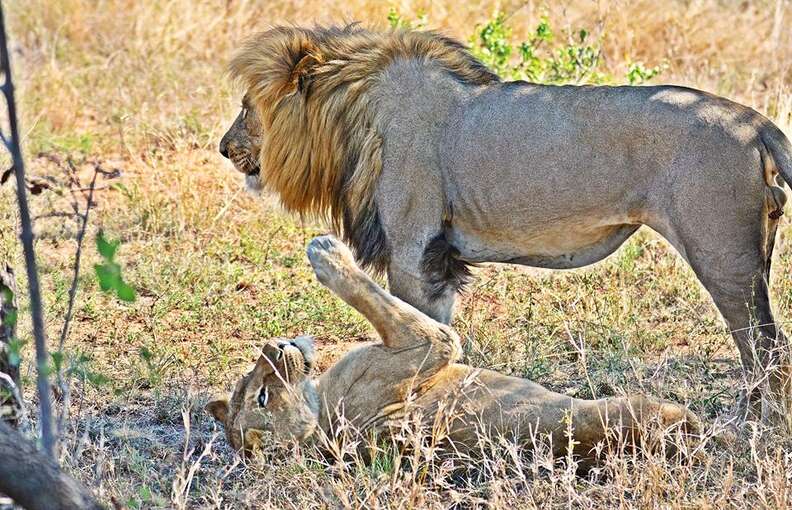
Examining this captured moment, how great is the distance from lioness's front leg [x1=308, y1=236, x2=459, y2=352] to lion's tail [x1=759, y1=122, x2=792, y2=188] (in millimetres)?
1141

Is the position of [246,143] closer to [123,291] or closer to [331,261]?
[331,261]

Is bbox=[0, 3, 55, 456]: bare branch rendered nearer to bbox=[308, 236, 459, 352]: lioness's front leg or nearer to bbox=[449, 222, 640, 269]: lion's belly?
bbox=[308, 236, 459, 352]: lioness's front leg

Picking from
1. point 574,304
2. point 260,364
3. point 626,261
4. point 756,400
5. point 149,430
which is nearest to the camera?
point 260,364

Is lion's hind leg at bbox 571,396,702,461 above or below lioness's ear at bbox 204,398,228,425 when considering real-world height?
above

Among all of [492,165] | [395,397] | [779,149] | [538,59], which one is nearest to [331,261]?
[395,397]

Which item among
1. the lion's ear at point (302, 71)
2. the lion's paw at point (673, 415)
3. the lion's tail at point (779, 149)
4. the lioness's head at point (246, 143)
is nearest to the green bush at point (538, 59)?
the lioness's head at point (246, 143)

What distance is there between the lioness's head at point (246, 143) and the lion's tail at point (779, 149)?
196 centimetres

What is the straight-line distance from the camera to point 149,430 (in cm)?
454

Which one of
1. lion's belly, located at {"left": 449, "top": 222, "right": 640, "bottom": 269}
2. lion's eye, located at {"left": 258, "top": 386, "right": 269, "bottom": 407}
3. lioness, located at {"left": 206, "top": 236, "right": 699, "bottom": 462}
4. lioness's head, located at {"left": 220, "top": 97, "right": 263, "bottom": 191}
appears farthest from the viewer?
lioness's head, located at {"left": 220, "top": 97, "right": 263, "bottom": 191}

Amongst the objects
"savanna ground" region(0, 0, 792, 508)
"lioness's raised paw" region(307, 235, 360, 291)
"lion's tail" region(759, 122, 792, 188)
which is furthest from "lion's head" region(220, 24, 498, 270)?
"lion's tail" region(759, 122, 792, 188)

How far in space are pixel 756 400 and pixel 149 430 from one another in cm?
206

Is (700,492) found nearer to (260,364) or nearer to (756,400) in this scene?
(756,400)

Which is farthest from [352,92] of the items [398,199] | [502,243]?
[502,243]

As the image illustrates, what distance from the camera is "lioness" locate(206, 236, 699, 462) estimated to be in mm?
3730
